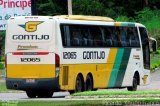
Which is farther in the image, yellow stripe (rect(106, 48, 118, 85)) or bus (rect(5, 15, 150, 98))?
yellow stripe (rect(106, 48, 118, 85))

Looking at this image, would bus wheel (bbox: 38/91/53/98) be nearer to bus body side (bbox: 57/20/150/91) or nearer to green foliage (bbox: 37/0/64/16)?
bus body side (bbox: 57/20/150/91)

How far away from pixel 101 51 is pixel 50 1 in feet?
151

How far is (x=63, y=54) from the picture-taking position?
2983 centimetres

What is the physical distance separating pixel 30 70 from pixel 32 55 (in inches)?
22.4

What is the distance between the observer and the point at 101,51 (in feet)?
108

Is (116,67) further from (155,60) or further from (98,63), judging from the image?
(155,60)

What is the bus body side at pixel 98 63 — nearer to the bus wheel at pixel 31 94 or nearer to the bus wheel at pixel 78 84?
the bus wheel at pixel 78 84

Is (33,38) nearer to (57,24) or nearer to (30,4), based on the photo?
(57,24)

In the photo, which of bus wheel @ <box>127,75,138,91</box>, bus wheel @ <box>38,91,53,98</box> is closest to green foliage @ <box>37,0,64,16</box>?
bus wheel @ <box>127,75,138,91</box>

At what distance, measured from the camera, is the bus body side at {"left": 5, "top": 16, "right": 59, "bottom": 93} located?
29406 millimetres

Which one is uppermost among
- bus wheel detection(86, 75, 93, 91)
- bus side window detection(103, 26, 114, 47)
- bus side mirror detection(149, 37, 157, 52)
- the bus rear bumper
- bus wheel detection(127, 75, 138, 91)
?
bus side window detection(103, 26, 114, 47)

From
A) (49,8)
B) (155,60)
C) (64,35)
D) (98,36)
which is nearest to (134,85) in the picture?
(98,36)

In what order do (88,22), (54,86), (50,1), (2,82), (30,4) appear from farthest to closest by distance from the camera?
(50,1), (2,82), (30,4), (88,22), (54,86)

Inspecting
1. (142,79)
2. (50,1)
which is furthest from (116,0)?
(142,79)
